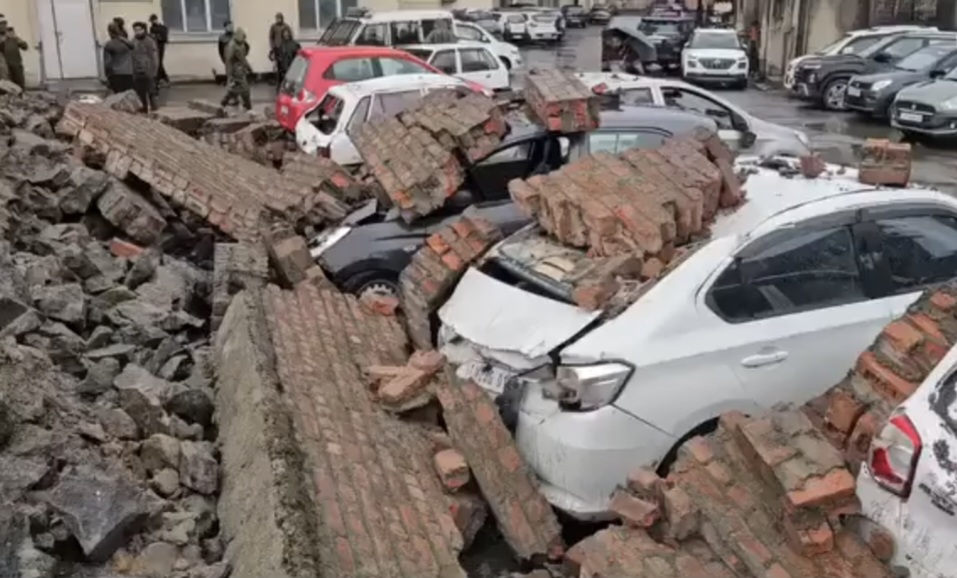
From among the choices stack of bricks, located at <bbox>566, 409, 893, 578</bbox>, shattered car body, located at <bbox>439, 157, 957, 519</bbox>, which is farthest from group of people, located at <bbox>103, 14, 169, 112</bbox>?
stack of bricks, located at <bbox>566, 409, 893, 578</bbox>

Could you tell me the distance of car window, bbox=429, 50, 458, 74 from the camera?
65.4 feet

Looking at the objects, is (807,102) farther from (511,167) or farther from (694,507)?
(694,507)

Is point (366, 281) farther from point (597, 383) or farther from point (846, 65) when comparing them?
point (846, 65)

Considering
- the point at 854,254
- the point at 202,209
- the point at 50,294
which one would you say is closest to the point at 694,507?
the point at 854,254

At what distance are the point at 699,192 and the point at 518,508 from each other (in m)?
2.19

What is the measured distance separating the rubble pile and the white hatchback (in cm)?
351

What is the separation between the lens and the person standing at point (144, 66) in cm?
1833

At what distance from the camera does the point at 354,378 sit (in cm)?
608

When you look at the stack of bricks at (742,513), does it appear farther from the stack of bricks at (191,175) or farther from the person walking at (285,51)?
the person walking at (285,51)

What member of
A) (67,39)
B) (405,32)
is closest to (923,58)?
(405,32)

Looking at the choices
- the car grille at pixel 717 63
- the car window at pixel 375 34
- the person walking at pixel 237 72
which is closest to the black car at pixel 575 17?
the car grille at pixel 717 63

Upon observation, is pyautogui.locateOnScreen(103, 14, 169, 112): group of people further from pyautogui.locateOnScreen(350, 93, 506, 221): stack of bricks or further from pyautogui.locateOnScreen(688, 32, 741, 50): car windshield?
pyautogui.locateOnScreen(688, 32, 741, 50): car windshield

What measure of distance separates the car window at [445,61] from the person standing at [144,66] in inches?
205

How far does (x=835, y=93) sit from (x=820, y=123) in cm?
183
